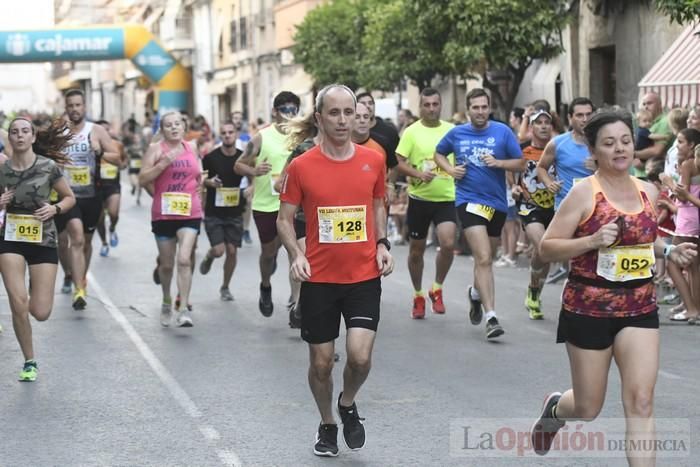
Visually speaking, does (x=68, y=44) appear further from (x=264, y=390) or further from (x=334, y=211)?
(x=334, y=211)

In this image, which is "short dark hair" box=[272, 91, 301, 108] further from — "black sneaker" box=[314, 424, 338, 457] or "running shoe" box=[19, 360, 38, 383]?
"black sneaker" box=[314, 424, 338, 457]

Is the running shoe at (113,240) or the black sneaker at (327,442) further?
the running shoe at (113,240)

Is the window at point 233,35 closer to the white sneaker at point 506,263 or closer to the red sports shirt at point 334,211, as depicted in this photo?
the white sneaker at point 506,263

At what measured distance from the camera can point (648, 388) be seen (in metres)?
5.84

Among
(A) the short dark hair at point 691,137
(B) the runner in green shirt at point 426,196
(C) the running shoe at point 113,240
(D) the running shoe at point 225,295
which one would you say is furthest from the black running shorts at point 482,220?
(C) the running shoe at point 113,240

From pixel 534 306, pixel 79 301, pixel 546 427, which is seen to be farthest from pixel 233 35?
pixel 546 427

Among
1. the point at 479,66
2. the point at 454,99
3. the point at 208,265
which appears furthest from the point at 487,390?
the point at 454,99

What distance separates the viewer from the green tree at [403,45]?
2503 centimetres

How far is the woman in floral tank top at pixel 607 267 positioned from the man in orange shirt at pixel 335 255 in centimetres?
120

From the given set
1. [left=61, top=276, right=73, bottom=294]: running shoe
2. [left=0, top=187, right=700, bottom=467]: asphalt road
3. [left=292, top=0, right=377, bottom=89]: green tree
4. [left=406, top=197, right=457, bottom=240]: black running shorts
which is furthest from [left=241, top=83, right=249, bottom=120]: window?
[left=406, top=197, right=457, bottom=240]: black running shorts

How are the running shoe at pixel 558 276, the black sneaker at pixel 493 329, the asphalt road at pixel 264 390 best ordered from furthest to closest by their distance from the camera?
the running shoe at pixel 558 276 < the black sneaker at pixel 493 329 < the asphalt road at pixel 264 390

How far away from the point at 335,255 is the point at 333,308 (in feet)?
0.88

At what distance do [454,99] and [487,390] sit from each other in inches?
1024

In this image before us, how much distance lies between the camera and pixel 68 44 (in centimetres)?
4203
